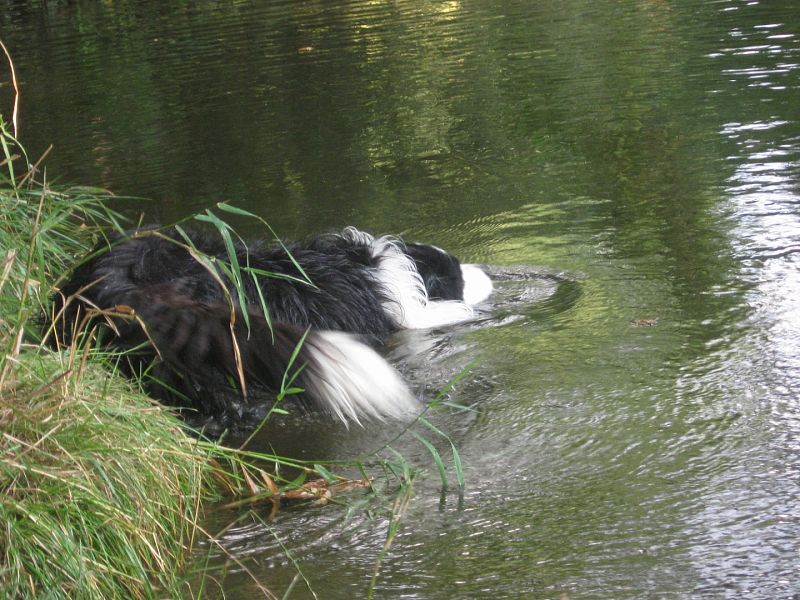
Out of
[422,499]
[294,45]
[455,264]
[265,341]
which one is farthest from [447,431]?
[294,45]

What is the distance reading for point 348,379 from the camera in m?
3.27

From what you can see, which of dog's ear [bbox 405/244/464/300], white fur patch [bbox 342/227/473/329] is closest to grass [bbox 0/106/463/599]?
white fur patch [bbox 342/227/473/329]

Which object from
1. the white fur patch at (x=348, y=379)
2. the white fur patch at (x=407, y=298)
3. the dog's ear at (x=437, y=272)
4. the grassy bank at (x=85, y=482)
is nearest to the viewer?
the grassy bank at (x=85, y=482)

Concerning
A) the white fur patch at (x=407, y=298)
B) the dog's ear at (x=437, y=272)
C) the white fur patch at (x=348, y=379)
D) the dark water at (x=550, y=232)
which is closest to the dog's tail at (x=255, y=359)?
the white fur patch at (x=348, y=379)

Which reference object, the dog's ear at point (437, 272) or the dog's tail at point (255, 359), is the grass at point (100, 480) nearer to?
the dog's tail at point (255, 359)

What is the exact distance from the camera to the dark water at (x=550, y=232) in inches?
108

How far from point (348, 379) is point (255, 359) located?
0.31 metres

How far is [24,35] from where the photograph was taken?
695 inches

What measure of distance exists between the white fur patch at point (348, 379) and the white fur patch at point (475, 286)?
4.32 ft

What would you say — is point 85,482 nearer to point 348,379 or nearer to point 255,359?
point 255,359

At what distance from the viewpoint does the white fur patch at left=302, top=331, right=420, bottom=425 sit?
10.6ft

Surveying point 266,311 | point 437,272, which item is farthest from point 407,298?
point 266,311

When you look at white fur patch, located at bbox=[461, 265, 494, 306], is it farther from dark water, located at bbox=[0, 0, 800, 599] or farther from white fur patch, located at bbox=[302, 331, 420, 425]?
white fur patch, located at bbox=[302, 331, 420, 425]

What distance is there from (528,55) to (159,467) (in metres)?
8.55
